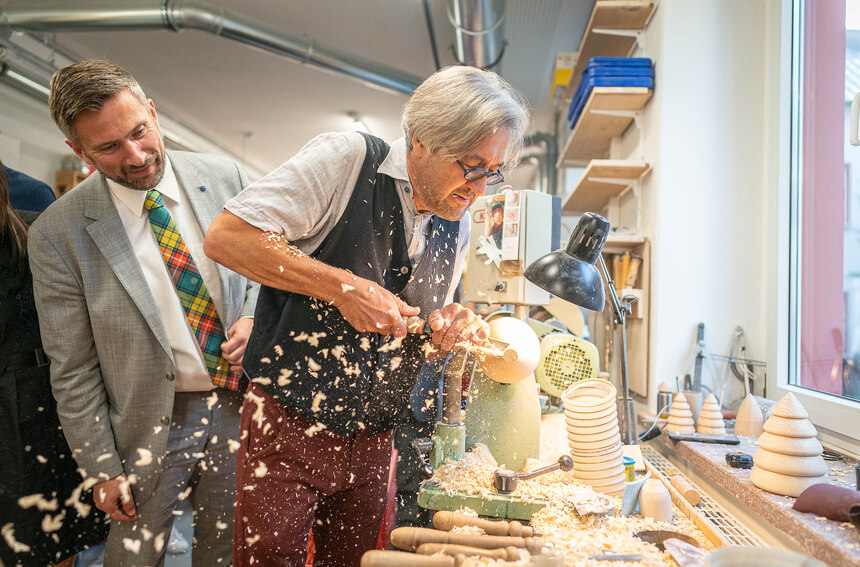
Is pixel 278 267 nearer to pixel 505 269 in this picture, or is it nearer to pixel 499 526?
pixel 499 526

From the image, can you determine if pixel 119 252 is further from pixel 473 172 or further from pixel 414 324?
pixel 473 172

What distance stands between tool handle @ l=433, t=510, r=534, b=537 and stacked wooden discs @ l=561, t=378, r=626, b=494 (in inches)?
12.9

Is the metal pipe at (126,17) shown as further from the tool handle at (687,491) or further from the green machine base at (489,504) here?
the tool handle at (687,491)

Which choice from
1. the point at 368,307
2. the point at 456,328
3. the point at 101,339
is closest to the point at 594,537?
the point at 456,328

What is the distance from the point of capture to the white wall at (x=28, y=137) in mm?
Result: 4602

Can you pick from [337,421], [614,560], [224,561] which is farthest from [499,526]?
[224,561]

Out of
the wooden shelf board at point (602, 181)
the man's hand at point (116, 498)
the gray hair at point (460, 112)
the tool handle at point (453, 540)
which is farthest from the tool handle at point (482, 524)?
the wooden shelf board at point (602, 181)

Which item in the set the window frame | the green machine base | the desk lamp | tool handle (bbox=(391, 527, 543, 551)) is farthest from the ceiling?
tool handle (bbox=(391, 527, 543, 551))

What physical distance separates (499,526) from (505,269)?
1.06 meters

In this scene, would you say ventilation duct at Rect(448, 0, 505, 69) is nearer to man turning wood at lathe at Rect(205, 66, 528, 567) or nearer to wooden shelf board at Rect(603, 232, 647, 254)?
wooden shelf board at Rect(603, 232, 647, 254)

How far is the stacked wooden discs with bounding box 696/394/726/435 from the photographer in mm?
1797

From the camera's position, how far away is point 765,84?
234 cm

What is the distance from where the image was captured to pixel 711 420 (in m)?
1.81

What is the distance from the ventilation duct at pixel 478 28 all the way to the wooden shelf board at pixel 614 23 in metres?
0.65
